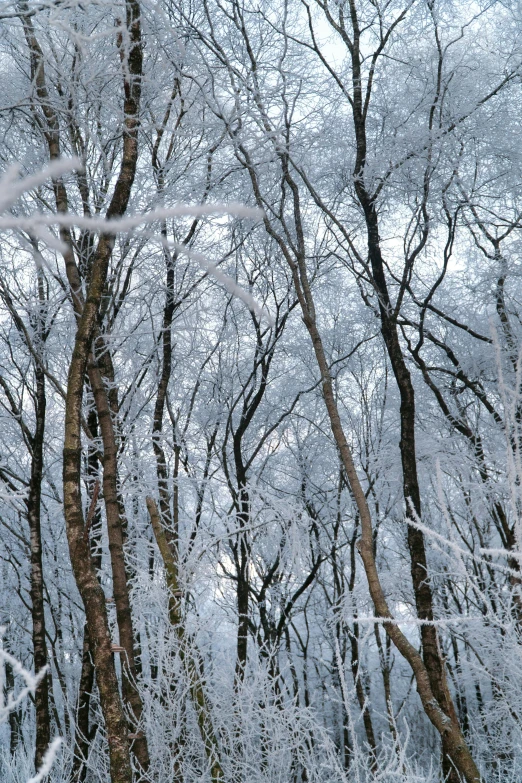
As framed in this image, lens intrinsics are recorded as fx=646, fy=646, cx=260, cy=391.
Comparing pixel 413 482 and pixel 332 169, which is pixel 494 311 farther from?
pixel 413 482

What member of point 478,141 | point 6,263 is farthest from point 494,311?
point 6,263

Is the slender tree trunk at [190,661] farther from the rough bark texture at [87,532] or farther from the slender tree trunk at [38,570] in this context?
the slender tree trunk at [38,570]

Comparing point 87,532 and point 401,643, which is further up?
point 87,532

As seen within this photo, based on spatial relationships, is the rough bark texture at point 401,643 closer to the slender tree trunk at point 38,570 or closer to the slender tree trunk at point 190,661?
the slender tree trunk at point 190,661

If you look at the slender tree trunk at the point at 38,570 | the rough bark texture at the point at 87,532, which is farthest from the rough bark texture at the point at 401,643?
the slender tree trunk at the point at 38,570

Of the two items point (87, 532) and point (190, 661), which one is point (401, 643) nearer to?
point (190, 661)

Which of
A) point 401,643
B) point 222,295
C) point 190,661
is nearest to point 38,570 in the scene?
point 190,661

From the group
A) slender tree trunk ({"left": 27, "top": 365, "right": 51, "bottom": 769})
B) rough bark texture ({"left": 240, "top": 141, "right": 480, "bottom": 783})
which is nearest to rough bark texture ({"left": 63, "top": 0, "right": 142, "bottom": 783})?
rough bark texture ({"left": 240, "top": 141, "right": 480, "bottom": 783})

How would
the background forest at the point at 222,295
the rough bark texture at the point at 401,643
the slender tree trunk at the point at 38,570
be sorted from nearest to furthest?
the background forest at the point at 222,295 → the rough bark texture at the point at 401,643 → the slender tree trunk at the point at 38,570

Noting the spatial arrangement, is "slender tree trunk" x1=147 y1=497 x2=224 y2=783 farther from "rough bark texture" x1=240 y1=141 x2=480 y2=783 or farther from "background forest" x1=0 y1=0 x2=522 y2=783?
"rough bark texture" x1=240 y1=141 x2=480 y2=783

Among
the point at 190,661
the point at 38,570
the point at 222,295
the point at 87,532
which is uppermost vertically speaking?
the point at 222,295

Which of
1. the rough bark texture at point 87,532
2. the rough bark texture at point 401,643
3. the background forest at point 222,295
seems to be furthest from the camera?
the rough bark texture at point 401,643

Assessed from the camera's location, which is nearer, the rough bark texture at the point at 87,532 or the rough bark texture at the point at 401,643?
the rough bark texture at the point at 87,532

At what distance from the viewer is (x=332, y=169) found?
20.8ft
